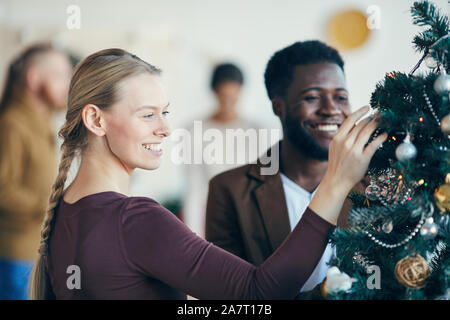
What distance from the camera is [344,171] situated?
3.03ft

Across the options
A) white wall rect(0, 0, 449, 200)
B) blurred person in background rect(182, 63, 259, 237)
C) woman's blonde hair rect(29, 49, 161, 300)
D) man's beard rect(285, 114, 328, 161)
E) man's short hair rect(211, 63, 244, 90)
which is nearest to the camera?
woman's blonde hair rect(29, 49, 161, 300)

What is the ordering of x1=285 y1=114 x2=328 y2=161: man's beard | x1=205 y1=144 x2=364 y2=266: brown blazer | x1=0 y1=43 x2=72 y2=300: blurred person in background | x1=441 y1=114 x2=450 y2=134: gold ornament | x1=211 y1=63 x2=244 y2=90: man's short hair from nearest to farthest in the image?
1. x1=441 y1=114 x2=450 y2=134: gold ornament
2. x1=205 y1=144 x2=364 y2=266: brown blazer
3. x1=285 y1=114 x2=328 y2=161: man's beard
4. x1=0 y1=43 x2=72 y2=300: blurred person in background
5. x1=211 y1=63 x2=244 y2=90: man's short hair

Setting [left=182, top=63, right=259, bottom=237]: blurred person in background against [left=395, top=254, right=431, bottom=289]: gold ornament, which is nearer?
[left=395, top=254, right=431, bottom=289]: gold ornament

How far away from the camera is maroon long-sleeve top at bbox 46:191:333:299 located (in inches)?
36.1

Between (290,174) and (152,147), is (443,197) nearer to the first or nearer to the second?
(152,147)

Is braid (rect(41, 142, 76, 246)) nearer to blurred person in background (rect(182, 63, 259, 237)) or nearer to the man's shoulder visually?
the man's shoulder

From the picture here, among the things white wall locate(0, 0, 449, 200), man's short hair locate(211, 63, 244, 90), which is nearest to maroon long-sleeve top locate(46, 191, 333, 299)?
man's short hair locate(211, 63, 244, 90)

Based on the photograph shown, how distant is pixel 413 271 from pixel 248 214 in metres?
0.77

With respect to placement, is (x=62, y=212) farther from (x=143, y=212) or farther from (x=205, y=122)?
(x=205, y=122)

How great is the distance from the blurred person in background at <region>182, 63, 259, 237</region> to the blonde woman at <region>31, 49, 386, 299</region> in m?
2.20

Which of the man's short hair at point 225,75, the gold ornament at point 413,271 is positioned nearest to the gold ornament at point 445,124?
the gold ornament at point 413,271

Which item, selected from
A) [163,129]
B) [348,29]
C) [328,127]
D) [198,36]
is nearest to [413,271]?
[163,129]

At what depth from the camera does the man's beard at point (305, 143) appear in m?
1.68
